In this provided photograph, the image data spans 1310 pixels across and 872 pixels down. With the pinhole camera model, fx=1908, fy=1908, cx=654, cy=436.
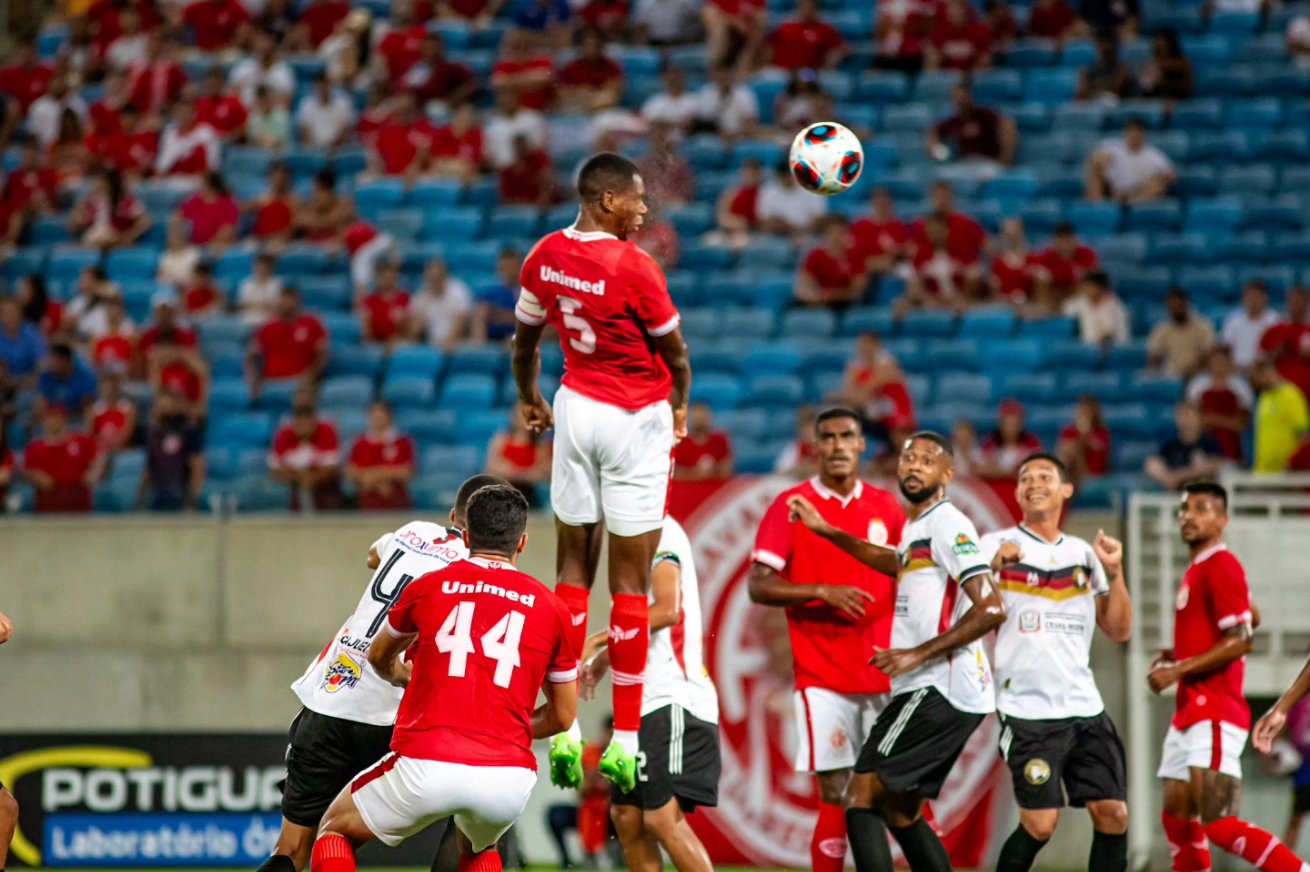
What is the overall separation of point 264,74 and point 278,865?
45.3 ft

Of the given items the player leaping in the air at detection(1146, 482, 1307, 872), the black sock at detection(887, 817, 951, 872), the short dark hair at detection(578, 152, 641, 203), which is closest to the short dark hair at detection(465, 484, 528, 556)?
the short dark hair at detection(578, 152, 641, 203)

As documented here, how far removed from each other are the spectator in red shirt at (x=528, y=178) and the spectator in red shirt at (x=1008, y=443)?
5.44 m

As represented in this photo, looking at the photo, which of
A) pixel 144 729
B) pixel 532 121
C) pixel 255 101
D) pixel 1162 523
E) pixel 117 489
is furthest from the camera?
pixel 255 101

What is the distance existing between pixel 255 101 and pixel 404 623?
13988mm

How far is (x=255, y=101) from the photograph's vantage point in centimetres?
1986

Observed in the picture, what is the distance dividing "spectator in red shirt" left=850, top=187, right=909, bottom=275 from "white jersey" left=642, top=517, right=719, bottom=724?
319 inches

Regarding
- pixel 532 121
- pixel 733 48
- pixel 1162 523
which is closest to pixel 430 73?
pixel 532 121

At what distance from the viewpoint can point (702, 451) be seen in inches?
569

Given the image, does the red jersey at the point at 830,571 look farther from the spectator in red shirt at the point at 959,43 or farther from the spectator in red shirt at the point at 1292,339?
the spectator in red shirt at the point at 959,43

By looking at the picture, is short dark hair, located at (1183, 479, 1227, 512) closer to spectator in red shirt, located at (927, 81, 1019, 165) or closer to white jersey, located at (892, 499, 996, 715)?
white jersey, located at (892, 499, 996, 715)

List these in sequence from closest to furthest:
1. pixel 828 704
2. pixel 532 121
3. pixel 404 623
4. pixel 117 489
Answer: pixel 404 623 < pixel 828 704 < pixel 117 489 < pixel 532 121

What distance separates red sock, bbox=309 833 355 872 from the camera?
22.5ft

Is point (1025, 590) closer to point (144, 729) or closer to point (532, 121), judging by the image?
point (144, 729)

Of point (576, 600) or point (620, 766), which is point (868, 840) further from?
point (576, 600)
